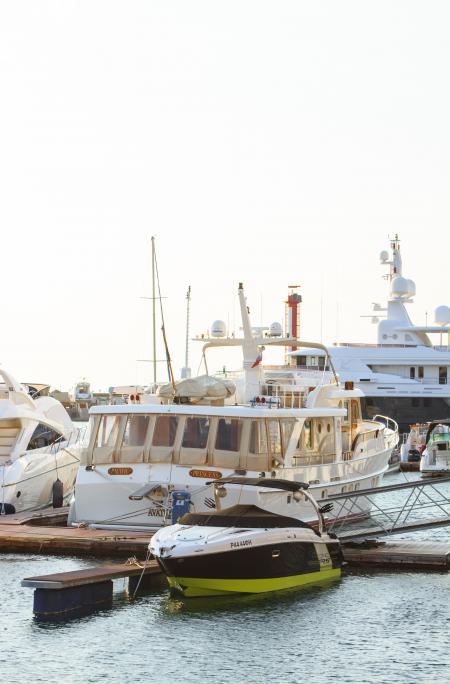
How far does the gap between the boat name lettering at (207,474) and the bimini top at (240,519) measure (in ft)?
13.2

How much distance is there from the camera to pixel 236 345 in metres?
36.6

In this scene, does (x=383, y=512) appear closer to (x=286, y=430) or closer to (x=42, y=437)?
(x=286, y=430)

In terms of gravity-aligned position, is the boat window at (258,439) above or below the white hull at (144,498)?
above

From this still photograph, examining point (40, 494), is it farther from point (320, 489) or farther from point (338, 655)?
point (338, 655)

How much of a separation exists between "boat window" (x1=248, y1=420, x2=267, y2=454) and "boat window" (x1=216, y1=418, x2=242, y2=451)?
31cm

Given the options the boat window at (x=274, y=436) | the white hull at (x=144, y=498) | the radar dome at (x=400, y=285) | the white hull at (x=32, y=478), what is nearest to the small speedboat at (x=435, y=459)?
the white hull at (x=32, y=478)

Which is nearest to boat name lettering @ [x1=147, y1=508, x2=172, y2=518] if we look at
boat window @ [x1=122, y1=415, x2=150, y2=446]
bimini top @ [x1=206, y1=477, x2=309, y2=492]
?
boat window @ [x1=122, y1=415, x2=150, y2=446]

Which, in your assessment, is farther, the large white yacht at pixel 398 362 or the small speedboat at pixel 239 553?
the large white yacht at pixel 398 362

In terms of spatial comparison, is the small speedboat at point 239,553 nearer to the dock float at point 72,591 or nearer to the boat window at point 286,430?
the dock float at point 72,591

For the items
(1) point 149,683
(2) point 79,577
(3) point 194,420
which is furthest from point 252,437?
(1) point 149,683

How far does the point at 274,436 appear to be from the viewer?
2948 cm

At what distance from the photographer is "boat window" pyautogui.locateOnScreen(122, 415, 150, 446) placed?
96.1 ft

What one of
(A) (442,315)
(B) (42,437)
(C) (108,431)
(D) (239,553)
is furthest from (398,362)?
(D) (239,553)

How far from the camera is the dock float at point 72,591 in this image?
21.5m
